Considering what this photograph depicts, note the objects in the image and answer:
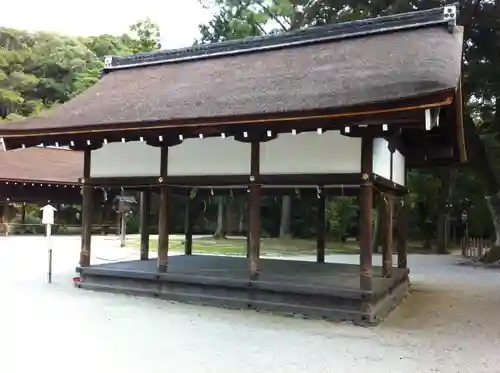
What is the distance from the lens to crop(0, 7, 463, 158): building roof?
19.5 ft

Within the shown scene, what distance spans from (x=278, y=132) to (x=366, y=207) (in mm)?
1569

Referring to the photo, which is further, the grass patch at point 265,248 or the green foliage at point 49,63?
the green foliage at point 49,63

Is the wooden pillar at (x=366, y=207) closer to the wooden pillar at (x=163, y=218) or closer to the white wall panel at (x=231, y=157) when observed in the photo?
the white wall panel at (x=231, y=157)

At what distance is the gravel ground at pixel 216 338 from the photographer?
15.0 ft

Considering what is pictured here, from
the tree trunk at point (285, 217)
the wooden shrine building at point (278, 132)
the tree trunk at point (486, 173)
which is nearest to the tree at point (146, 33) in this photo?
the tree trunk at point (285, 217)

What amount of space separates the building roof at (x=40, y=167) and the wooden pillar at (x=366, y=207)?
59.6 feet

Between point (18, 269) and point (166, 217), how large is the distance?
4.76m

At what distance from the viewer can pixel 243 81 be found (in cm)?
814

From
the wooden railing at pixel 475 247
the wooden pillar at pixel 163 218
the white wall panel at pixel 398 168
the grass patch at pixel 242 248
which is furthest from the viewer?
the wooden railing at pixel 475 247

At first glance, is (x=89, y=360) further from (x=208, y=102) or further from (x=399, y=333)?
(x=208, y=102)

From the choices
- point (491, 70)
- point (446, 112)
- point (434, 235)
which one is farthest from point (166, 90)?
point (434, 235)

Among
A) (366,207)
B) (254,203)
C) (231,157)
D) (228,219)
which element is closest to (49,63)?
(228,219)

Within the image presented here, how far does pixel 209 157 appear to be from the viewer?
311 inches

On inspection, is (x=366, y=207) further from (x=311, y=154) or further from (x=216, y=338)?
(x=216, y=338)
